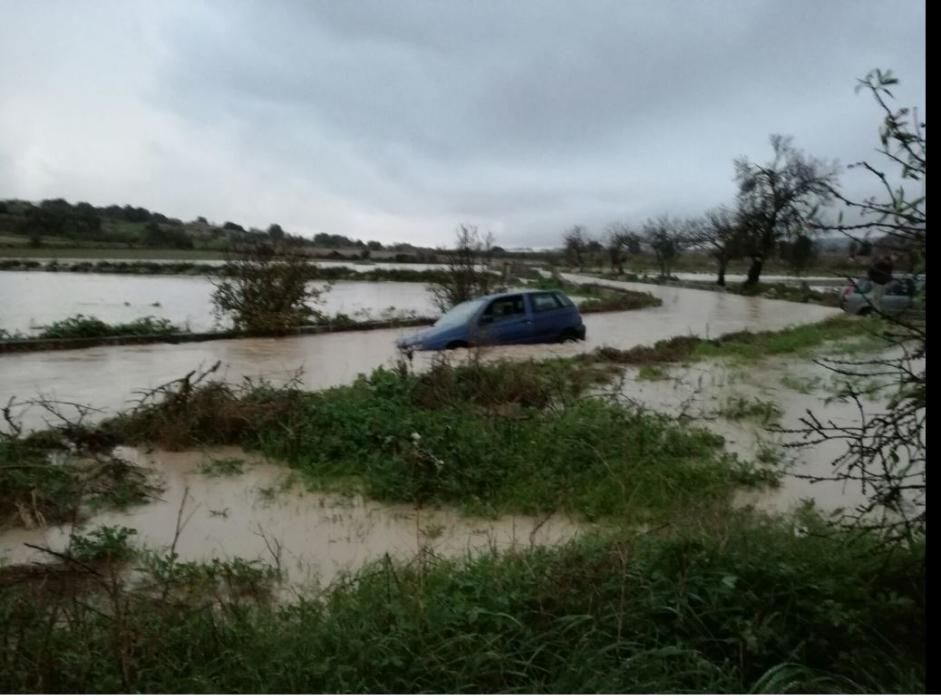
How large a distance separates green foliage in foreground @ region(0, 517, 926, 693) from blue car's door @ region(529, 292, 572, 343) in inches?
369

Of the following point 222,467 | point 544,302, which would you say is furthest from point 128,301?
point 222,467

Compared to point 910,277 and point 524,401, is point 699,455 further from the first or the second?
point 910,277

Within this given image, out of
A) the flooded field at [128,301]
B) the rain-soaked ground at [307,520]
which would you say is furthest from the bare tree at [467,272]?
the rain-soaked ground at [307,520]

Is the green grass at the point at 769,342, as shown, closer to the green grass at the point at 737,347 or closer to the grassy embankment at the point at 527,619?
the green grass at the point at 737,347

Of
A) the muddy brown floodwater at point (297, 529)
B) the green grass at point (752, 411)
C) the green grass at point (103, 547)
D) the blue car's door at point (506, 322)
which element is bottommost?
the muddy brown floodwater at point (297, 529)

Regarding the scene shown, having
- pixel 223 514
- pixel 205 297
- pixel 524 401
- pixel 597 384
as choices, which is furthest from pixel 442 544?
pixel 205 297

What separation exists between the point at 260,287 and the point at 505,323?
6.47 meters

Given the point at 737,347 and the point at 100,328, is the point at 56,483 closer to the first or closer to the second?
the point at 100,328

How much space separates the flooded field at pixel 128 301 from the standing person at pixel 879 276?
1103 cm

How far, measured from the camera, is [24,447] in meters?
5.90

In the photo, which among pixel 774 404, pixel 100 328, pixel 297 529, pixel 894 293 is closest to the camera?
pixel 894 293

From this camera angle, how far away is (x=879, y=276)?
10.2 feet

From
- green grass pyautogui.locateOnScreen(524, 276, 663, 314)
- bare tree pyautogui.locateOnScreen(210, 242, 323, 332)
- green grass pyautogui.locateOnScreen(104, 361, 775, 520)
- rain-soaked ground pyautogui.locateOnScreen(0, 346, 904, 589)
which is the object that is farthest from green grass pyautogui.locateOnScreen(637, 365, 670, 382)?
green grass pyautogui.locateOnScreen(524, 276, 663, 314)

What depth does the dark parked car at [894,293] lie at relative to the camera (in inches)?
104
